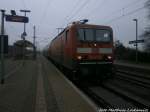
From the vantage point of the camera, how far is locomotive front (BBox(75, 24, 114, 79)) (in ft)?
48.4

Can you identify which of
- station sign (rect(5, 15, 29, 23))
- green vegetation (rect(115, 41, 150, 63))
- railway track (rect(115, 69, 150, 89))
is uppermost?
station sign (rect(5, 15, 29, 23))

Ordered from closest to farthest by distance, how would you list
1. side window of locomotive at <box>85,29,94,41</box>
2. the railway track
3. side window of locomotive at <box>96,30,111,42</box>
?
1. side window of locomotive at <box>85,29,94,41</box>
2. side window of locomotive at <box>96,30,111,42</box>
3. the railway track

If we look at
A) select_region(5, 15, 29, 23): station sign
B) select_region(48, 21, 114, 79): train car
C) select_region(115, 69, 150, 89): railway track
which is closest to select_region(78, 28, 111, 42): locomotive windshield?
select_region(48, 21, 114, 79): train car

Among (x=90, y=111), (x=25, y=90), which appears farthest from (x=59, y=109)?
(x=25, y=90)

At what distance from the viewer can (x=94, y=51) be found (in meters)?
15.0

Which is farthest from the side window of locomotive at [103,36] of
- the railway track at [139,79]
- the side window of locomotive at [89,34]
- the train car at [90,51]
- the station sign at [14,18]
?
the station sign at [14,18]

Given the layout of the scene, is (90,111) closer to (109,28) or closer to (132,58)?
(109,28)

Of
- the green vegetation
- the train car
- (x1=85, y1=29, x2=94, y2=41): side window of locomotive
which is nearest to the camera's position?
the train car

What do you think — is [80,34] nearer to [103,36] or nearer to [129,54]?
[103,36]

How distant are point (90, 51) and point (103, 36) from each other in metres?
1.19

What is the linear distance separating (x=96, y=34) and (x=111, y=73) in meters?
2.16

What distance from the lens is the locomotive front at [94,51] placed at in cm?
1477

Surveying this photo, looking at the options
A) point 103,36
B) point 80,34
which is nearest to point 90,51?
point 80,34

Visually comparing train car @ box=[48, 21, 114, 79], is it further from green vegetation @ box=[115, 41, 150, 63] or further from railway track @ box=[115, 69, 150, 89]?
green vegetation @ box=[115, 41, 150, 63]
